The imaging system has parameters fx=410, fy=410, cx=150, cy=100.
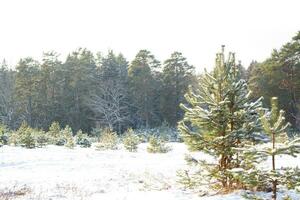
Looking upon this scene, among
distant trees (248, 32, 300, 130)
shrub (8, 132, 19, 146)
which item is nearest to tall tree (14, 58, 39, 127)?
shrub (8, 132, 19, 146)

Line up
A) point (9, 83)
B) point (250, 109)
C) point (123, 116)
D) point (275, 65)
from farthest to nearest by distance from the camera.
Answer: point (9, 83)
point (123, 116)
point (275, 65)
point (250, 109)

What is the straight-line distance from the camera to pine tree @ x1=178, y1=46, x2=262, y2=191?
9.40m

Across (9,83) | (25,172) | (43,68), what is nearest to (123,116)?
(43,68)

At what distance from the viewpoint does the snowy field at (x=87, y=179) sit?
10.2m

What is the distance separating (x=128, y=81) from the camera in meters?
48.2

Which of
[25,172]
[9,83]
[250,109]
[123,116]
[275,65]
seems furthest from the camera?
[9,83]

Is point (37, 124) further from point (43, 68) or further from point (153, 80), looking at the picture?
point (153, 80)

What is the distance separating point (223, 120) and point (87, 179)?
562cm

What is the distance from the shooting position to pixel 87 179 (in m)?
13.2

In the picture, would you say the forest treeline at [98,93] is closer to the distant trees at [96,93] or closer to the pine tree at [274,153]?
the distant trees at [96,93]

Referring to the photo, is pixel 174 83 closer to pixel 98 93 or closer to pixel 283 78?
pixel 98 93

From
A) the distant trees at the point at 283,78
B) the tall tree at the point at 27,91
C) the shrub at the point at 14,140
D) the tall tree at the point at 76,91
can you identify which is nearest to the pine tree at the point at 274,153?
the shrub at the point at 14,140

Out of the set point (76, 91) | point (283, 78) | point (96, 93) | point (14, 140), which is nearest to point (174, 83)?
point (96, 93)

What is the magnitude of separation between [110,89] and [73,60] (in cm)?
559
